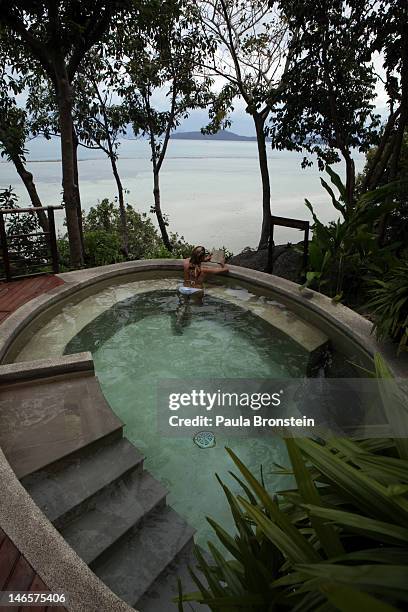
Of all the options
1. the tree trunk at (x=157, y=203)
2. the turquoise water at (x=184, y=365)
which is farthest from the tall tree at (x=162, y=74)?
the turquoise water at (x=184, y=365)

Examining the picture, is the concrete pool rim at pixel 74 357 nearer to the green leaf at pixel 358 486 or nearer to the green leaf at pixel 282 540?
the green leaf at pixel 282 540

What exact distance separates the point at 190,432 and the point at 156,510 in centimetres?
104

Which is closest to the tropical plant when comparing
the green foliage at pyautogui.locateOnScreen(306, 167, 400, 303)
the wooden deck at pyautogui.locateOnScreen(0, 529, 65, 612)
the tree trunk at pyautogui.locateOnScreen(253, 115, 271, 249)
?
the wooden deck at pyautogui.locateOnScreen(0, 529, 65, 612)

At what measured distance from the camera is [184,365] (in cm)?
488

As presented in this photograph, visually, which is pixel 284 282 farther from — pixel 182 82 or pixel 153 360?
pixel 182 82

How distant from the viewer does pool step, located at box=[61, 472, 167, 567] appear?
244 centimetres

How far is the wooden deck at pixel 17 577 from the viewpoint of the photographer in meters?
1.80

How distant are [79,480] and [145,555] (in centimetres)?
68

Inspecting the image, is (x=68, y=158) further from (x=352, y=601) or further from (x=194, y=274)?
(x=352, y=601)

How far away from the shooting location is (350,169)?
34.0ft

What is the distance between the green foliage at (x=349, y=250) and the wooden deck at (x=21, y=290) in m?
4.09

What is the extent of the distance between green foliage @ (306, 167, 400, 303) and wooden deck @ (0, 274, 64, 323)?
4.09m

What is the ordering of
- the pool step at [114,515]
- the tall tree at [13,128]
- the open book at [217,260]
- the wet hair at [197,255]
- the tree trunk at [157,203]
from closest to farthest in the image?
1. the pool step at [114,515]
2. the wet hair at [197,255]
3. the open book at [217,260]
4. the tall tree at [13,128]
5. the tree trunk at [157,203]

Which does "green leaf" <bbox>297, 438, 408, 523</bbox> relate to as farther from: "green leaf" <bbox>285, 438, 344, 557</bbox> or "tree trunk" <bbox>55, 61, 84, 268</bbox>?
"tree trunk" <bbox>55, 61, 84, 268</bbox>
